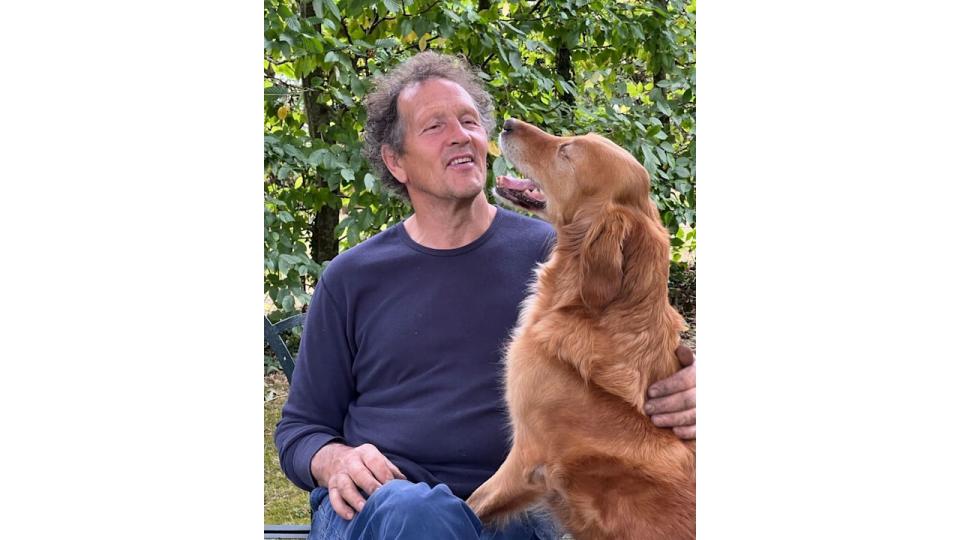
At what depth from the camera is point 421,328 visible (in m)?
Result: 2.23

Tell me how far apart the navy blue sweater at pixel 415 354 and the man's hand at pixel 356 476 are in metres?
0.10

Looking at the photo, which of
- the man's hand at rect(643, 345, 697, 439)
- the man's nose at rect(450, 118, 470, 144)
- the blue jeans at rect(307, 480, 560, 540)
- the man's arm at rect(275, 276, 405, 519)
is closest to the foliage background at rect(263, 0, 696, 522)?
the man's nose at rect(450, 118, 470, 144)

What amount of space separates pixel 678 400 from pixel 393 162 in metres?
1.00

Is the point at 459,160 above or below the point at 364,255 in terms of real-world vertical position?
above

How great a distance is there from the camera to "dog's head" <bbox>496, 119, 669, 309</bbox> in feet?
6.73

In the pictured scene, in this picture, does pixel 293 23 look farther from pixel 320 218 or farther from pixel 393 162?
pixel 320 218

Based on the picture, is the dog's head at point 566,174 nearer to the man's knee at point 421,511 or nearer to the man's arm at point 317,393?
the man's arm at point 317,393

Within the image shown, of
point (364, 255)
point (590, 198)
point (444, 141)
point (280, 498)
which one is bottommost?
point (280, 498)

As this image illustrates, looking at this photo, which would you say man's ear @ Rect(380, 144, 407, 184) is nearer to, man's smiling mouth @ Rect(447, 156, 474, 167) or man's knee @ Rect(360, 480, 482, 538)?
man's smiling mouth @ Rect(447, 156, 474, 167)

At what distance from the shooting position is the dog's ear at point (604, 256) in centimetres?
204

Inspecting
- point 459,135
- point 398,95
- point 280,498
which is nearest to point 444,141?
point 459,135
